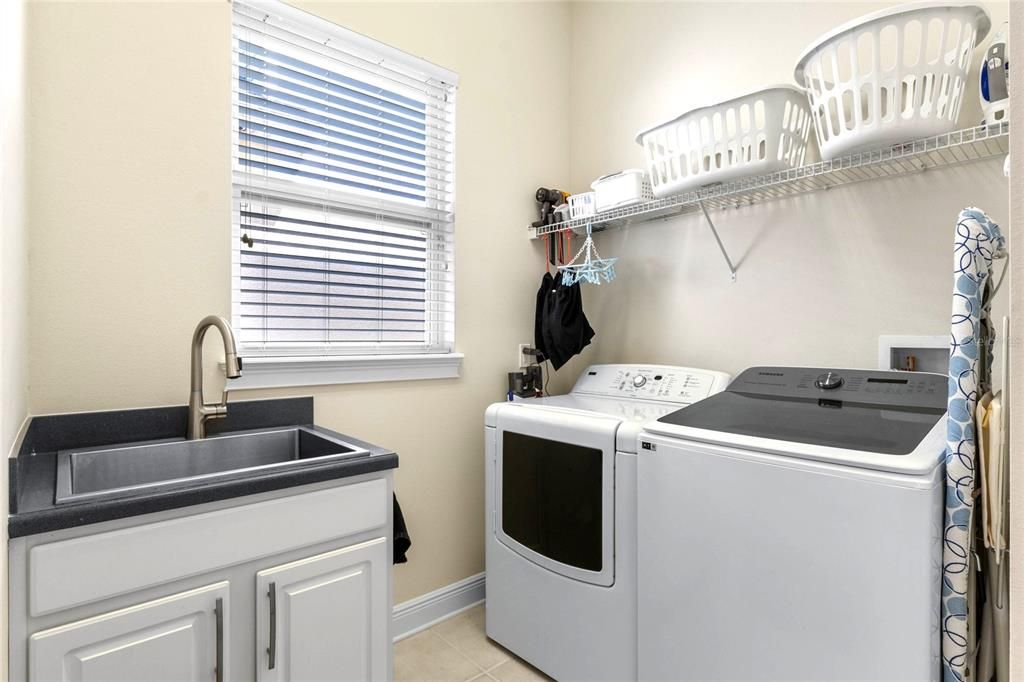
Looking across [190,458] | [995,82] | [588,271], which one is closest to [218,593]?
[190,458]

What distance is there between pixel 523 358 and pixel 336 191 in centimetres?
110

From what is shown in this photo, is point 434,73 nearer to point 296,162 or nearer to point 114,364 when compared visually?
point 296,162

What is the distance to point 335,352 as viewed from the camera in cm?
193

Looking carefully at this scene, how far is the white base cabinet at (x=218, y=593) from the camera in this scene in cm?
94

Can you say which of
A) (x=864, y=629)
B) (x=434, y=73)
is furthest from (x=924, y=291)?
(x=434, y=73)

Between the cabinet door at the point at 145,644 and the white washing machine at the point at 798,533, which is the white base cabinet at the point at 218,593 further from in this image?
the white washing machine at the point at 798,533

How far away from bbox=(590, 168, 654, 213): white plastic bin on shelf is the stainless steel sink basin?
1389 millimetres

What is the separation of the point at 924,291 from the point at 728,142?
76 centimetres

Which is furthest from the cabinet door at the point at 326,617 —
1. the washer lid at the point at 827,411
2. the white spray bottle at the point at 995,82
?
the white spray bottle at the point at 995,82

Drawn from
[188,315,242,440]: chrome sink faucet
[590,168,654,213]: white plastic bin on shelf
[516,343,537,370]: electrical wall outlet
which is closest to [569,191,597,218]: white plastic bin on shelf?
[590,168,654,213]: white plastic bin on shelf

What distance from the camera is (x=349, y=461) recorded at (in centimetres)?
130

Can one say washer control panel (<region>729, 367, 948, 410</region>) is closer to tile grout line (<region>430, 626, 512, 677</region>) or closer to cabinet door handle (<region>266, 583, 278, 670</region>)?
tile grout line (<region>430, 626, 512, 677</region>)

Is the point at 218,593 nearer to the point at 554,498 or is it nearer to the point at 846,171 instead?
the point at 554,498

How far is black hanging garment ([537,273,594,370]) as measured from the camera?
7.53 ft
